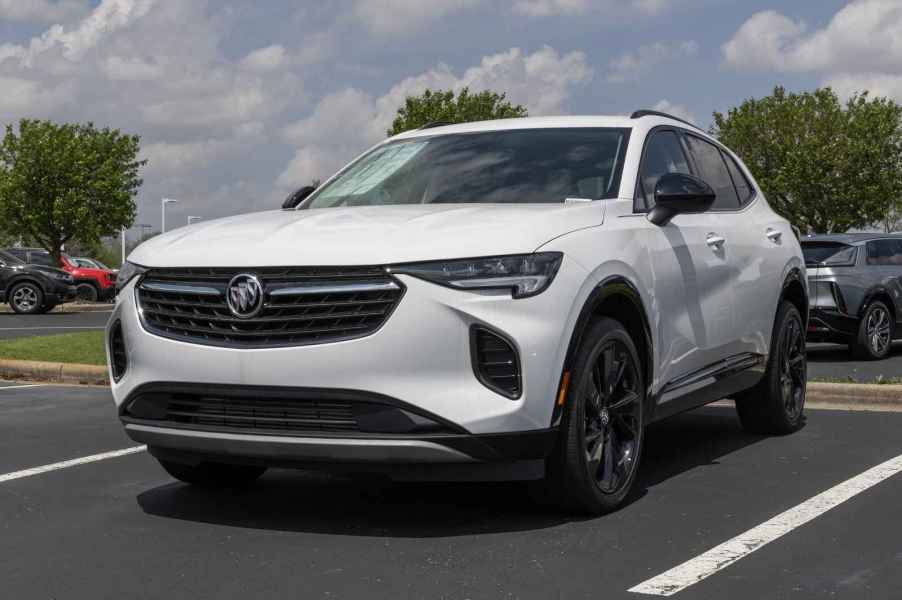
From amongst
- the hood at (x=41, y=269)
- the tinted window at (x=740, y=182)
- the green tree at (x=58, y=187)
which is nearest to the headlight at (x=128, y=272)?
the tinted window at (x=740, y=182)

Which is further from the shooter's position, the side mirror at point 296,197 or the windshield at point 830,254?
the windshield at point 830,254

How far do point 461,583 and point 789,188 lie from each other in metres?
56.2

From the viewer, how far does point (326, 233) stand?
4879mm

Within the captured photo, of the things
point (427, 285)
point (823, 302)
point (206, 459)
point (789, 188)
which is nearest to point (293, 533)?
point (206, 459)

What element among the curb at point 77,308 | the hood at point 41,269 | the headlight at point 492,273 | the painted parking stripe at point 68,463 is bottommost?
the curb at point 77,308

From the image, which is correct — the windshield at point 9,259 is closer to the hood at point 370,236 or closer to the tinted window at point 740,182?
the tinted window at point 740,182

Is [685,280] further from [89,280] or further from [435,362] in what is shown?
[89,280]

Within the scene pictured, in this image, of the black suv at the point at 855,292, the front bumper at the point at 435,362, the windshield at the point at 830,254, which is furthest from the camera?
the windshield at the point at 830,254

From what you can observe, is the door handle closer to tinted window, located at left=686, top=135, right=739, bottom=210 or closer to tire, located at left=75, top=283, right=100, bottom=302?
tinted window, located at left=686, top=135, right=739, bottom=210

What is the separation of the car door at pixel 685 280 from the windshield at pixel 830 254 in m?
7.54

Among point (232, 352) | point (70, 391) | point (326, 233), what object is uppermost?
point (326, 233)

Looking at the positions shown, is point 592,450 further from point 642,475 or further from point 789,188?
point 789,188

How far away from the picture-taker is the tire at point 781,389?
24.3 ft

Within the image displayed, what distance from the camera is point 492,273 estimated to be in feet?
15.2
